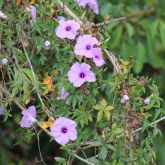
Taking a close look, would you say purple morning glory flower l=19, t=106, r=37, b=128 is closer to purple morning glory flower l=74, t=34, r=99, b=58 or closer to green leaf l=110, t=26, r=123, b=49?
purple morning glory flower l=74, t=34, r=99, b=58

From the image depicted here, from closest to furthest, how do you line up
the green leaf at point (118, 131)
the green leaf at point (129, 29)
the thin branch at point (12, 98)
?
the green leaf at point (118, 131) → the thin branch at point (12, 98) → the green leaf at point (129, 29)

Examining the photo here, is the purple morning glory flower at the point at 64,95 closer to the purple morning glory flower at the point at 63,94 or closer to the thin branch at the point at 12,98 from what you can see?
the purple morning glory flower at the point at 63,94

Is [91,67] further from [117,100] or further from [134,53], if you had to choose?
[134,53]

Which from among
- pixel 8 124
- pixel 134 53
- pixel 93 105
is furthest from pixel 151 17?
pixel 93 105

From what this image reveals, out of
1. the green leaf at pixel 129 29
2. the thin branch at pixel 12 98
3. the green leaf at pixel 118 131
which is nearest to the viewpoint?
the green leaf at pixel 118 131

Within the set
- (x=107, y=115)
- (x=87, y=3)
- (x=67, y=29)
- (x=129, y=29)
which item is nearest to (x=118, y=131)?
(x=107, y=115)

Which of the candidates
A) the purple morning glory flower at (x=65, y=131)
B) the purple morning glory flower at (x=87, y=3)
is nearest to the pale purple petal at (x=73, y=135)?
the purple morning glory flower at (x=65, y=131)
